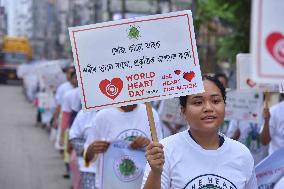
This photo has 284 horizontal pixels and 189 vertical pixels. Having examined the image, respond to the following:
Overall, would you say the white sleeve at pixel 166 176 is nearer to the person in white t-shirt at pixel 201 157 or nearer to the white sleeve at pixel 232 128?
the person in white t-shirt at pixel 201 157

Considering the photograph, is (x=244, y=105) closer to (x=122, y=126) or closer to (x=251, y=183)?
(x=122, y=126)

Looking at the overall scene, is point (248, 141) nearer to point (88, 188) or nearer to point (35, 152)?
point (88, 188)

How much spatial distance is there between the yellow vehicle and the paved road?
88.5ft

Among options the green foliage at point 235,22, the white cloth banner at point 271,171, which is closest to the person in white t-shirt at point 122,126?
the white cloth banner at point 271,171

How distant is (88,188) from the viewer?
7.27m

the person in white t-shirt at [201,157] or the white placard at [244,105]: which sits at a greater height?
the person in white t-shirt at [201,157]

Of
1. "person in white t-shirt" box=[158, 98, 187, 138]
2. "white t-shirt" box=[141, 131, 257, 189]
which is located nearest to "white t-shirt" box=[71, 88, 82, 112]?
"person in white t-shirt" box=[158, 98, 187, 138]

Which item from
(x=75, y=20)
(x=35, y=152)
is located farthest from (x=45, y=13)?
(x=35, y=152)

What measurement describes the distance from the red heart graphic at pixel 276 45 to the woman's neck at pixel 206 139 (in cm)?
101

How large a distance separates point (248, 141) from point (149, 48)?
13.0ft

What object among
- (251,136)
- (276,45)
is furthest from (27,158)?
(276,45)

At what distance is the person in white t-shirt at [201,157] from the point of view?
3787 mm

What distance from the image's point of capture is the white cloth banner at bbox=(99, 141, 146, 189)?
20.0 feet

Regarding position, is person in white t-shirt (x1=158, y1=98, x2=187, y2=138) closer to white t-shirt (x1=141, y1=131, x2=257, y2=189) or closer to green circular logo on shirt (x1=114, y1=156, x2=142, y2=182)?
green circular logo on shirt (x1=114, y1=156, x2=142, y2=182)
